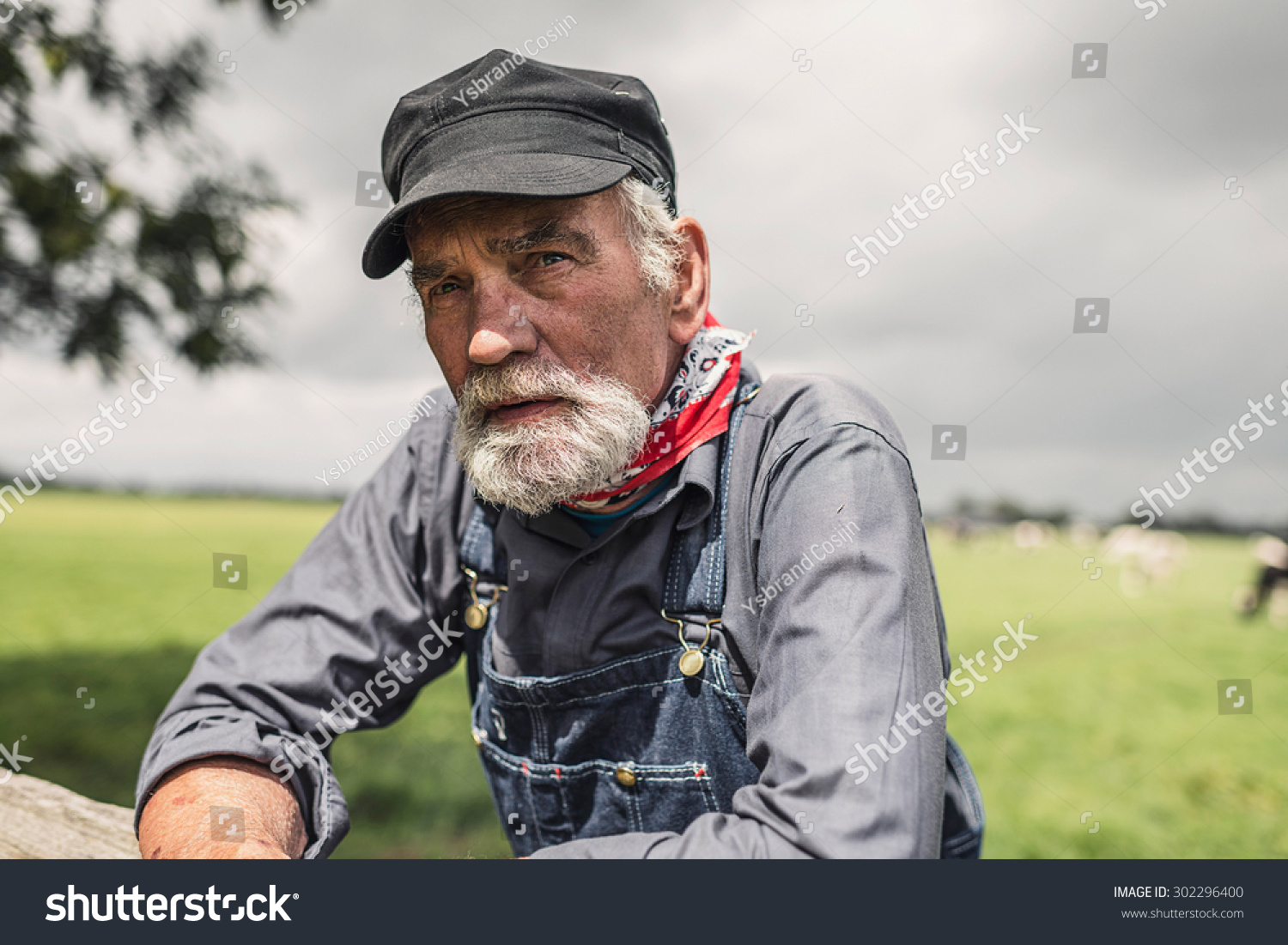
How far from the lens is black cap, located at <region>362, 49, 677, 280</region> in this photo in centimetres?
172

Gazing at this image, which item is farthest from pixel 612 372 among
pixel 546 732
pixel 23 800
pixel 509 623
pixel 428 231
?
pixel 23 800

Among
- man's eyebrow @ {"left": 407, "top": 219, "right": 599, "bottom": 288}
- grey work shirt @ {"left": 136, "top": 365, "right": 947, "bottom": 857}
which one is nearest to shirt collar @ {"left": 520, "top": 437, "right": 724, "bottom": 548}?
grey work shirt @ {"left": 136, "top": 365, "right": 947, "bottom": 857}

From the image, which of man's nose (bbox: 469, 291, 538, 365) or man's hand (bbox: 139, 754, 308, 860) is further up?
man's nose (bbox: 469, 291, 538, 365)

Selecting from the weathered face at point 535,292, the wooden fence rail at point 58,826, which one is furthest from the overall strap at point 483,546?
the wooden fence rail at point 58,826

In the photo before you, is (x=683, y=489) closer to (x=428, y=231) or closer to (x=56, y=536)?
(x=428, y=231)

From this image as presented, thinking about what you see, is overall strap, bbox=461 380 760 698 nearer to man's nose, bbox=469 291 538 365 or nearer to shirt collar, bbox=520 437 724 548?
shirt collar, bbox=520 437 724 548

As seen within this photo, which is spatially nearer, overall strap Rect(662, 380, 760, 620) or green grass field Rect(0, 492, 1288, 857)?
overall strap Rect(662, 380, 760, 620)

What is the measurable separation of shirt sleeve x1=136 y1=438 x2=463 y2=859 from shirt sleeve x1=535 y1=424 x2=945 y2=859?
0.74m

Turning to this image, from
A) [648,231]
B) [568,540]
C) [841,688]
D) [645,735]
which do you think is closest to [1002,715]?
[645,735]

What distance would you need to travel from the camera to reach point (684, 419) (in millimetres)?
1893

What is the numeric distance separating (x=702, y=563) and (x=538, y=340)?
61 centimetres

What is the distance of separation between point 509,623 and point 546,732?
272 mm

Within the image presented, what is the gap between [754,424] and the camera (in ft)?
5.90

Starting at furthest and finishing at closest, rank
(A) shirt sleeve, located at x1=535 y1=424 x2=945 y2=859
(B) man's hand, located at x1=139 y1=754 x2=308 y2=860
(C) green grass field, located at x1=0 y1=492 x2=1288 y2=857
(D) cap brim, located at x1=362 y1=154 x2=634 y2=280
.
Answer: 1. (C) green grass field, located at x1=0 y1=492 x2=1288 y2=857
2. (D) cap brim, located at x1=362 y1=154 x2=634 y2=280
3. (B) man's hand, located at x1=139 y1=754 x2=308 y2=860
4. (A) shirt sleeve, located at x1=535 y1=424 x2=945 y2=859
